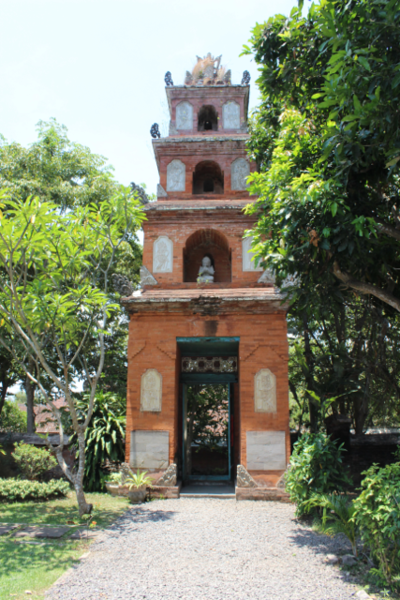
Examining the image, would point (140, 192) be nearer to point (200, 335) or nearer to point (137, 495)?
point (200, 335)

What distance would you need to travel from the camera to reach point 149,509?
9164 millimetres

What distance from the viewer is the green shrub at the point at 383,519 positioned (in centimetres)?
498

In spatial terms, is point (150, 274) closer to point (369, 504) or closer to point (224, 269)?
point (224, 269)

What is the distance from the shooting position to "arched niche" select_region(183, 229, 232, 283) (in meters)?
13.1

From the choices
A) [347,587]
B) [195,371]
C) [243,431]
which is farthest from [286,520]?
[195,371]

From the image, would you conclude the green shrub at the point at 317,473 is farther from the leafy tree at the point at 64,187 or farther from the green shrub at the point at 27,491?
the leafy tree at the point at 64,187

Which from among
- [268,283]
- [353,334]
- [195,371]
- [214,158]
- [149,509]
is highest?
[214,158]

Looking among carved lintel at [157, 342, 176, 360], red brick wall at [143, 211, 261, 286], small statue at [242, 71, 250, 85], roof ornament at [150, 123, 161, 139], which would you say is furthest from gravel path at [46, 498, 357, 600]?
small statue at [242, 71, 250, 85]

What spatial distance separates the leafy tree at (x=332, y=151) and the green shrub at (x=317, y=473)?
2.67 meters

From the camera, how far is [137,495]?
9773 mm

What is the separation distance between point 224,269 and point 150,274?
2426 mm

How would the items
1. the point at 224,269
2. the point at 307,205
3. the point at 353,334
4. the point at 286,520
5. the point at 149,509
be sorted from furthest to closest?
the point at 353,334 < the point at 224,269 < the point at 149,509 < the point at 286,520 < the point at 307,205

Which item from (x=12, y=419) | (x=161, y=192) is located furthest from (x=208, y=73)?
(x=12, y=419)

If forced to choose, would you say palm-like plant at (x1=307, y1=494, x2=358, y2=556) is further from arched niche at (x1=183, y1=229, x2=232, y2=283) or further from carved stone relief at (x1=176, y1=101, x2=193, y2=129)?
carved stone relief at (x1=176, y1=101, x2=193, y2=129)
